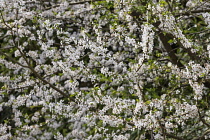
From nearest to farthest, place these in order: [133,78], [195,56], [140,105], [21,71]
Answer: [140,105] < [195,56] < [133,78] < [21,71]

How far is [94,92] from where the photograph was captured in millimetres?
3814

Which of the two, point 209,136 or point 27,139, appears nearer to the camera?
point 209,136

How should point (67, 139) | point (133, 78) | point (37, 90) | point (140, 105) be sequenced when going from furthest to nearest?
point (67, 139)
point (37, 90)
point (133, 78)
point (140, 105)

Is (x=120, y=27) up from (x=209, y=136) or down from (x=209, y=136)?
up

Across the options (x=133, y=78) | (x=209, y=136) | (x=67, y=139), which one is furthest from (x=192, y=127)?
(x=67, y=139)

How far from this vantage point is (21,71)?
6.75 meters

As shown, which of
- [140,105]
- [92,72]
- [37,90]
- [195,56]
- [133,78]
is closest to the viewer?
[140,105]

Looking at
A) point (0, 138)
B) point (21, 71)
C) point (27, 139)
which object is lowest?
point (27, 139)

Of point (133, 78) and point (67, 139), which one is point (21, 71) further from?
point (133, 78)

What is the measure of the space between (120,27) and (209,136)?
1.75 m

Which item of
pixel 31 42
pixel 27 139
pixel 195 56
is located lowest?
pixel 27 139

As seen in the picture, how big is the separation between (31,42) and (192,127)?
381cm

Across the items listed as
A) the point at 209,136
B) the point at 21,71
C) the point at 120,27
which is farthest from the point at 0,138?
the point at 209,136

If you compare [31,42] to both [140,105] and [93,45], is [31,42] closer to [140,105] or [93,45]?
[93,45]
